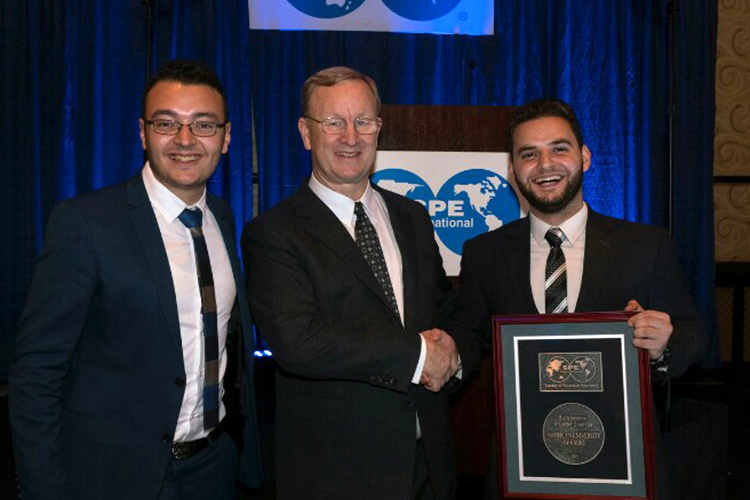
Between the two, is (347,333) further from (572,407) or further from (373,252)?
(572,407)

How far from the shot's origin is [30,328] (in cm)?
170

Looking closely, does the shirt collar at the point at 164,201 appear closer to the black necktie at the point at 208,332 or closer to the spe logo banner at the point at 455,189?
the black necktie at the point at 208,332

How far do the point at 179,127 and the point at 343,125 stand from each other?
486mm

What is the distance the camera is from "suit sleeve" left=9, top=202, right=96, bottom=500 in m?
1.69

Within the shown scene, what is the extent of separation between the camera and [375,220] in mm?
2184

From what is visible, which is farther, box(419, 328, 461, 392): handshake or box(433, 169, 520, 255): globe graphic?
box(433, 169, 520, 255): globe graphic

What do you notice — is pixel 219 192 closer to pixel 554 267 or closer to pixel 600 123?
pixel 600 123

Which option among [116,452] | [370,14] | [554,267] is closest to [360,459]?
[116,452]

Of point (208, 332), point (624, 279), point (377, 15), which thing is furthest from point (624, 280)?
point (377, 15)

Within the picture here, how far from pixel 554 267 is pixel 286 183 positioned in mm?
3867

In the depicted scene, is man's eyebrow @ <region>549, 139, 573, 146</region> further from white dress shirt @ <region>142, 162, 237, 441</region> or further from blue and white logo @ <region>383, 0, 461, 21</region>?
blue and white logo @ <region>383, 0, 461, 21</region>

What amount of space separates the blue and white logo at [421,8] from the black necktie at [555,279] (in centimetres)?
406

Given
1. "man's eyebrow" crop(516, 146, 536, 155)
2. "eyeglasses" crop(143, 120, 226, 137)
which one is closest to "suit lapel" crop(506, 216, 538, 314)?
"man's eyebrow" crop(516, 146, 536, 155)

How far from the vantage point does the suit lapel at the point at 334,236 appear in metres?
1.98
